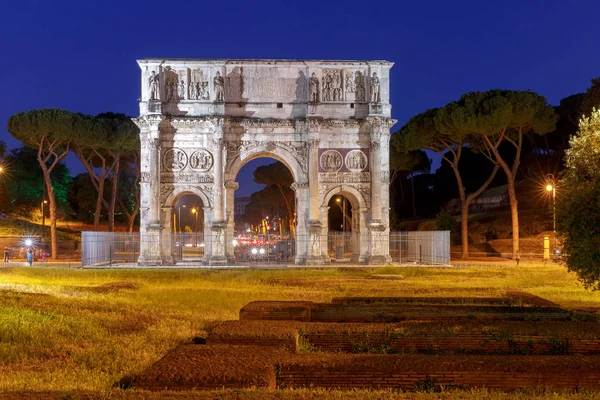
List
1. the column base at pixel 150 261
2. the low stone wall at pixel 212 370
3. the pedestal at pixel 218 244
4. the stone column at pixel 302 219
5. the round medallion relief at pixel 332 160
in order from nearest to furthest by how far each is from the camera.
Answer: the low stone wall at pixel 212 370 → the column base at pixel 150 261 → the pedestal at pixel 218 244 → the stone column at pixel 302 219 → the round medallion relief at pixel 332 160

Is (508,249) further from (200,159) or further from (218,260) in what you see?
(200,159)

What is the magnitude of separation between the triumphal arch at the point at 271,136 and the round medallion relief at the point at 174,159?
0.15 ft

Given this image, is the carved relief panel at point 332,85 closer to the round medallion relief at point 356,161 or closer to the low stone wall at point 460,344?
the round medallion relief at point 356,161

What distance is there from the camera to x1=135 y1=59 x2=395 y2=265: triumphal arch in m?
28.7

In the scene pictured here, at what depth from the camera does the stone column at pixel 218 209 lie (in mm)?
28219

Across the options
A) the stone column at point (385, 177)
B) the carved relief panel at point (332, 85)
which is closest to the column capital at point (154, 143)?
the carved relief panel at point (332, 85)

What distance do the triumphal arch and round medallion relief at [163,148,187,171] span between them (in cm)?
5

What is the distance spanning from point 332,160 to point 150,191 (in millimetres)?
8361

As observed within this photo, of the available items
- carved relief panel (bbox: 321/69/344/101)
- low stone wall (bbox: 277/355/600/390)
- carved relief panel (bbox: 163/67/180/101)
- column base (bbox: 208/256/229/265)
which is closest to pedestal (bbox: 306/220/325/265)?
column base (bbox: 208/256/229/265)

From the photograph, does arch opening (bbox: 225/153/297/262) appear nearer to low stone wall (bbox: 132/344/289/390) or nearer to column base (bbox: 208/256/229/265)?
column base (bbox: 208/256/229/265)

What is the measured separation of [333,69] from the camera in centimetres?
2947

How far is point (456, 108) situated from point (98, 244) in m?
18.5

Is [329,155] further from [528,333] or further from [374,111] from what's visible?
[528,333]

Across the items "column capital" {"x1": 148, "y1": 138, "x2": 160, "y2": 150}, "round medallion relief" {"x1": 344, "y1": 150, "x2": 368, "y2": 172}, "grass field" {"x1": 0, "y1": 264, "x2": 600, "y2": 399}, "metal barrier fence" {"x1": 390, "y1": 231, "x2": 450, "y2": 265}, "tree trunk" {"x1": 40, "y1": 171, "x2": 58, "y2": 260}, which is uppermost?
"column capital" {"x1": 148, "y1": 138, "x2": 160, "y2": 150}
